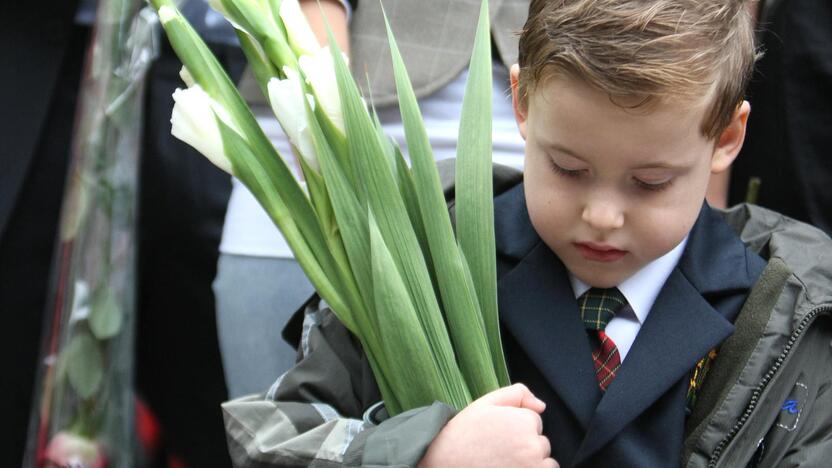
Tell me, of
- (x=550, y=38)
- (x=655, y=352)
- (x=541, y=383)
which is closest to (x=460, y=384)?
(x=541, y=383)

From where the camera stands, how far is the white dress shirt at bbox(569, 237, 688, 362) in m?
1.63

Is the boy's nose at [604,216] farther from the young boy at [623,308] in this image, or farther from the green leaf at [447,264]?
the green leaf at [447,264]

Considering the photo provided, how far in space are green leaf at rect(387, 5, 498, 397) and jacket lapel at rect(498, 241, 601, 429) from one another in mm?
100

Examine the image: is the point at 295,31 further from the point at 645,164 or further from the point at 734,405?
the point at 734,405

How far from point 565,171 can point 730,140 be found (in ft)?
0.85

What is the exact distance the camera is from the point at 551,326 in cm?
163

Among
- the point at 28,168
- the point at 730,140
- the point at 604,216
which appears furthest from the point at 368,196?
the point at 28,168

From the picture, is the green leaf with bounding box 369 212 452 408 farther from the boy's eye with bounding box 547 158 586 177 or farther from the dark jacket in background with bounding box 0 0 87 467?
the dark jacket in background with bounding box 0 0 87 467

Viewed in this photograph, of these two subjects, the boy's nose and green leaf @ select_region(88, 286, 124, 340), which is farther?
green leaf @ select_region(88, 286, 124, 340)

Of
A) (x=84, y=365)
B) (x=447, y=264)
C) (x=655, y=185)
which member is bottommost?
(x=84, y=365)

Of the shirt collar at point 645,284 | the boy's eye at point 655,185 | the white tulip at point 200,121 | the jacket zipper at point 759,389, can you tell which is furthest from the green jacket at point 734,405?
the white tulip at point 200,121

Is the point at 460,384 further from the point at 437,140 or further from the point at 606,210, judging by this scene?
the point at 437,140

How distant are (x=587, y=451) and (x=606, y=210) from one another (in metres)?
0.32

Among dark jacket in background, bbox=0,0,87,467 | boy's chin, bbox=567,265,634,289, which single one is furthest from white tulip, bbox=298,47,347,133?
dark jacket in background, bbox=0,0,87,467
